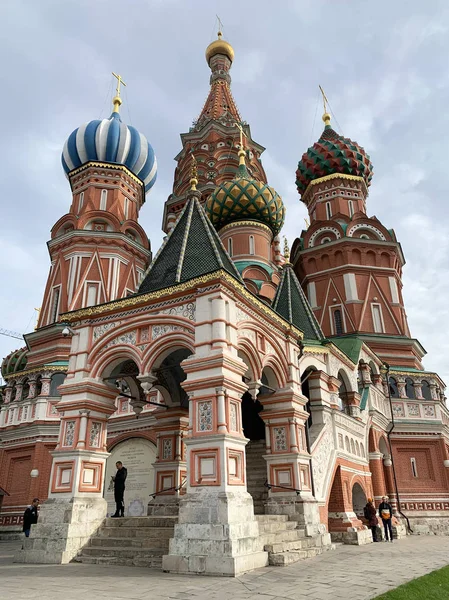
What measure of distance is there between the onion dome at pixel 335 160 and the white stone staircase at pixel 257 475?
16488 millimetres

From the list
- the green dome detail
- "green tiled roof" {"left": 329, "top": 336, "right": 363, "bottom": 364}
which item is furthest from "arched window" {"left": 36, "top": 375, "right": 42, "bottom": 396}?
"green tiled roof" {"left": 329, "top": 336, "right": 363, "bottom": 364}

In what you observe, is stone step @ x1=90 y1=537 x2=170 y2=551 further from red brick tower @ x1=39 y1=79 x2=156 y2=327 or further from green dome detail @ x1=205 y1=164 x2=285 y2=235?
green dome detail @ x1=205 y1=164 x2=285 y2=235

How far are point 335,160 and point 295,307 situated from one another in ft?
43.1

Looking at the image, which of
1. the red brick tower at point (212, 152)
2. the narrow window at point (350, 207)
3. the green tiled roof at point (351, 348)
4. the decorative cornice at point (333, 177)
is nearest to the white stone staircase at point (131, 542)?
the green tiled roof at point (351, 348)

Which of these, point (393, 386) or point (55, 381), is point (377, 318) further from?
point (55, 381)

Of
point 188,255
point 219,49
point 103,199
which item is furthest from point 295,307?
point 219,49

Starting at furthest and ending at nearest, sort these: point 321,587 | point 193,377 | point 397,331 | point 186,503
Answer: point 397,331 < point 193,377 < point 186,503 < point 321,587

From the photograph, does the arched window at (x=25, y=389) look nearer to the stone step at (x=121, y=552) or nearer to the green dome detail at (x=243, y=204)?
the green dome detail at (x=243, y=204)

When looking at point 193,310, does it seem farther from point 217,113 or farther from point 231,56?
point 231,56

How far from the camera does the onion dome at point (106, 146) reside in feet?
73.9

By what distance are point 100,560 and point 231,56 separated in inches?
1518

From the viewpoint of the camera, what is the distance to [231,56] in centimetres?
3853

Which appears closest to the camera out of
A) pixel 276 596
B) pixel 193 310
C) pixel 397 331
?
pixel 276 596

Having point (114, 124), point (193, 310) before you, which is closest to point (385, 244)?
point (114, 124)
